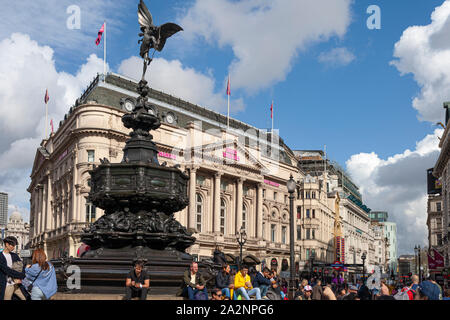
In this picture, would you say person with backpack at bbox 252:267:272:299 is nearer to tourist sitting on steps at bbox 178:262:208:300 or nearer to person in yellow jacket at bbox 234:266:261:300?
person in yellow jacket at bbox 234:266:261:300

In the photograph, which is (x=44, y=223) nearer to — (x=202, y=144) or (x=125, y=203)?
(x=202, y=144)

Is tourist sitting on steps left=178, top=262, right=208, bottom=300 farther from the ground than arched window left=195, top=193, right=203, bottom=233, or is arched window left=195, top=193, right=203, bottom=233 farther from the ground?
arched window left=195, top=193, right=203, bottom=233

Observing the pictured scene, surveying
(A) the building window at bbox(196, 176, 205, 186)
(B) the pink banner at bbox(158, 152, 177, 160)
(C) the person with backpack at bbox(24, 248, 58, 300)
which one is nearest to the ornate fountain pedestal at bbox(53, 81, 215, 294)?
(C) the person with backpack at bbox(24, 248, 58, 300)

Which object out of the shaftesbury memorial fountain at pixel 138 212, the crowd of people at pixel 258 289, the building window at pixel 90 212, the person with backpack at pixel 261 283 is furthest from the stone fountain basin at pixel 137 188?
the building window at pixel 90 212

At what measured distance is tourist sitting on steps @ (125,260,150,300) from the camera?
11.7 m

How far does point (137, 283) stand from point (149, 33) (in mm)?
9601

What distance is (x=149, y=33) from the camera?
18.5 metres

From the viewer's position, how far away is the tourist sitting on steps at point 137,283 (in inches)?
460

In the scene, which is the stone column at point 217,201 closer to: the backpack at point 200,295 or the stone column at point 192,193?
the stone column at point 192,193

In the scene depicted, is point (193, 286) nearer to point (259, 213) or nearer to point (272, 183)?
point (259, 213)

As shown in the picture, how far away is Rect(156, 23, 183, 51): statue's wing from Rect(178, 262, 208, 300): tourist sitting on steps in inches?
340

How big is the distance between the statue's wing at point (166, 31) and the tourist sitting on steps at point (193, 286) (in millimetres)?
8632
